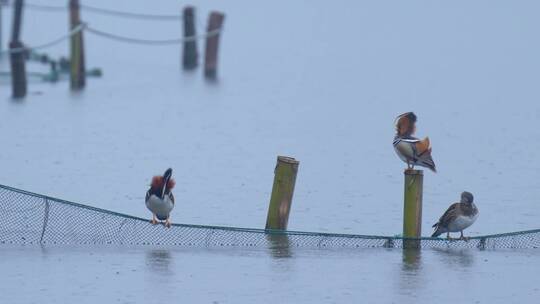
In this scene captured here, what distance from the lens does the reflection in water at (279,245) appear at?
16.1m

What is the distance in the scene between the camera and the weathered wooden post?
16.8 meters

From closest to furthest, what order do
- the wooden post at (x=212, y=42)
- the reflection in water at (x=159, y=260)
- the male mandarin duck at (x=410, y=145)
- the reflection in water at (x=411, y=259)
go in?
the reflection in water at (x=159, y=260)
the reflection in water at (x=411, y=259)
the male mandarin duck at (x=410, y=145)
the wooden post at (x=212, y=42)

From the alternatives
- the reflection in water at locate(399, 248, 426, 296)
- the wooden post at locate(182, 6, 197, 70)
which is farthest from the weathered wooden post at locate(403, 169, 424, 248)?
the wooden post at locate(182, 6, 197, 70)

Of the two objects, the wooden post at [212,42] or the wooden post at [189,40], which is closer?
the wooden post at [212,42]

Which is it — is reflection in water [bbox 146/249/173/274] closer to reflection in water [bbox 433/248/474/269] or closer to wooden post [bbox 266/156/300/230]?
wooden post [bbox 266/156/300/230]

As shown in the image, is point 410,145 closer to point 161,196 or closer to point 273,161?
point 161,196

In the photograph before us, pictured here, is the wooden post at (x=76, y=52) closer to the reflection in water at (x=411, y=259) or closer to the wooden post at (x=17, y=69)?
the wooden post at (x=17, y=69)

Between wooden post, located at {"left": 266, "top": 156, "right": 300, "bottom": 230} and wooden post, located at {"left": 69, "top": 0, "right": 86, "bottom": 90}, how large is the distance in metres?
24.7

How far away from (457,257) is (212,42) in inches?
1440

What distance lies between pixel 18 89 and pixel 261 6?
11848 cm

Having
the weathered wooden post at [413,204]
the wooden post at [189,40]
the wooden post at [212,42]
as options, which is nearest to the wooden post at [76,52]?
the wooden post at [212,42]

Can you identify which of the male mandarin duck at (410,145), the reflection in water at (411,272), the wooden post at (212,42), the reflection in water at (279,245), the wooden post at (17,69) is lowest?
the reflection in water at (411,272)

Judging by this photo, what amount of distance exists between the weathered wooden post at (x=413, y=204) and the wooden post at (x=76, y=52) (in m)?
25.7

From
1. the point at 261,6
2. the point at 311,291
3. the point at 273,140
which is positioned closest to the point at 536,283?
the point at 311,291
